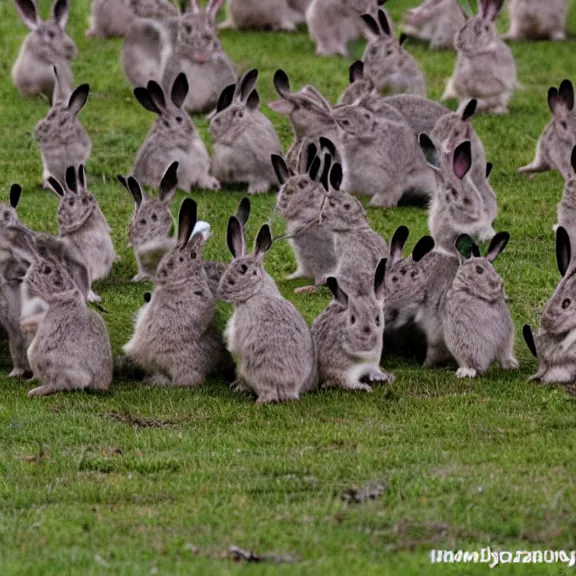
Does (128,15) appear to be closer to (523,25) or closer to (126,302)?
(523,25)

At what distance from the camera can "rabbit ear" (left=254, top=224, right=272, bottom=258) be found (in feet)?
33.7

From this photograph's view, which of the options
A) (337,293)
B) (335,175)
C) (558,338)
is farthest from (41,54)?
(558,338)

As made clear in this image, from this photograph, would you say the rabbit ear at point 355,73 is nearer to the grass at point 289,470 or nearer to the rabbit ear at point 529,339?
the grass at point 289,470

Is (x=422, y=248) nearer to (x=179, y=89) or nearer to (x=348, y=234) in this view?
(x=348, y=234)

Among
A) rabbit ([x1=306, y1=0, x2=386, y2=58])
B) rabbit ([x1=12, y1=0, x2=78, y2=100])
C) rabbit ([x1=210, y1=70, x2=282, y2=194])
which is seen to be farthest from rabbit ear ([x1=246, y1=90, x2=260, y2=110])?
rabbit ([x1=306, y1=0, x2=386, y2=58])

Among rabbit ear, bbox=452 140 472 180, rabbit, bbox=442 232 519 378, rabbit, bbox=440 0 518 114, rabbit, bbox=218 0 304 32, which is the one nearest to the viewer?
rabbit, bbox=442 232 519 378

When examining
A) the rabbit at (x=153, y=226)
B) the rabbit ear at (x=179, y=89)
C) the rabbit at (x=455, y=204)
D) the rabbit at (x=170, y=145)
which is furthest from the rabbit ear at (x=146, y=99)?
the rabbit at (x=455, y=204)

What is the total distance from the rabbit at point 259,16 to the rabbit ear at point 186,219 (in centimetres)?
1043

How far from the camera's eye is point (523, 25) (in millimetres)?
20656

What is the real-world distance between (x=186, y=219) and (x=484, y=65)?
7267 millimetres

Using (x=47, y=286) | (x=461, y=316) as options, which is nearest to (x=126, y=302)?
(x=47, y=286)

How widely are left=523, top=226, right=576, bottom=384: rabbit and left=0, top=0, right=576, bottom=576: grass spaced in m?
0.19

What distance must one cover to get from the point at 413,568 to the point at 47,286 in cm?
388

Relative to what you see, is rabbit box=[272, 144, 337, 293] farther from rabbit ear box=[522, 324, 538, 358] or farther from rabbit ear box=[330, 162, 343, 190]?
rabbit ear box=[522, 324, 538, 358]
